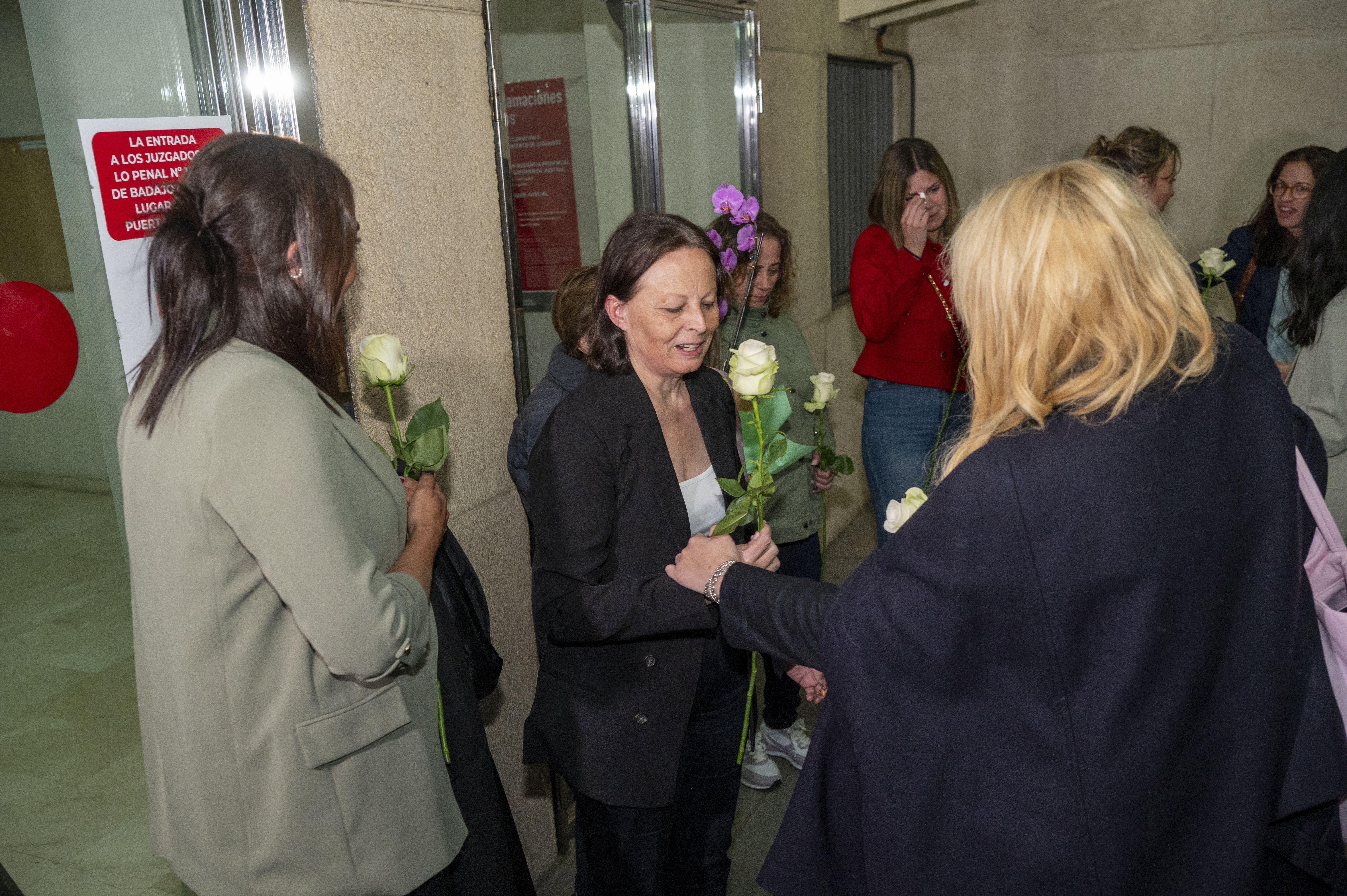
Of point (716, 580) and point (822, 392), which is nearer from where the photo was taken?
point (716, 580)

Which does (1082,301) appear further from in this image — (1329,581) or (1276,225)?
(1276,225)

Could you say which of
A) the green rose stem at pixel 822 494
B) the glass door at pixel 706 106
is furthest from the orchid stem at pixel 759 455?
the glass door at pixel 706 106

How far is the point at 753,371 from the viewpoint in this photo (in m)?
1.93

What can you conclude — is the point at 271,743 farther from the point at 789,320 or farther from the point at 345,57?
the point at 789,320

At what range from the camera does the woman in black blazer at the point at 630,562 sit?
1.99 metres

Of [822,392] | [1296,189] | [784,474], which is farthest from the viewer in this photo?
[1296,189]

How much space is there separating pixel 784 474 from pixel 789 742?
1.05 meters

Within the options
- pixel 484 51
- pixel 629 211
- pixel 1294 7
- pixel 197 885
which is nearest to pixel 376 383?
pixel 197 885

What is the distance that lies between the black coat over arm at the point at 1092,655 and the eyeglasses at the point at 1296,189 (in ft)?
10.9

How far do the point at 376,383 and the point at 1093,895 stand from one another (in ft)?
4.93

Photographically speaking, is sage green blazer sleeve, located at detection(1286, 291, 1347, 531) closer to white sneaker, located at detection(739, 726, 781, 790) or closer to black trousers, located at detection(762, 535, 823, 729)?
black trousers, located at detection(762, 535, 823, 729)

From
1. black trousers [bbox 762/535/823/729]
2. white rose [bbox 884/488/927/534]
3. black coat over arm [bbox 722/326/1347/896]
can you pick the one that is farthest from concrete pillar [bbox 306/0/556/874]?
black coat over arm [bbox 722/326/1347/896]

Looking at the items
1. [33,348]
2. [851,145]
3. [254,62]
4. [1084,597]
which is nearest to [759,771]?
[1084,597]

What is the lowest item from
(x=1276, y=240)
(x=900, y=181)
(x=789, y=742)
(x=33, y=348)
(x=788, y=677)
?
(x=789, y=742)
